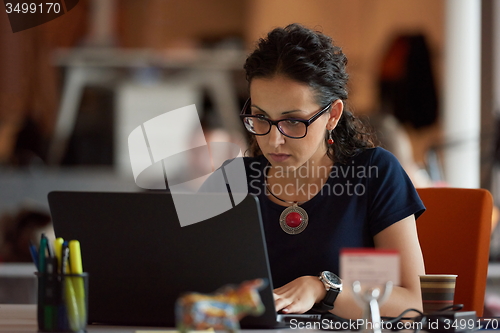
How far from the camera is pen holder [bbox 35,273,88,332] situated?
0.93 meters

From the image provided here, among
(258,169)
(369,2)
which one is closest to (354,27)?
(369,2)

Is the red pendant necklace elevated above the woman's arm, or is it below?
above

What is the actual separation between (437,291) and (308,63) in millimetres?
572

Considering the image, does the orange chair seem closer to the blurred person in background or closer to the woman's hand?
the woman's hand

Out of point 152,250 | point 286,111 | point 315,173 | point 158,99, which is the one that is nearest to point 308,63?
point 286,111

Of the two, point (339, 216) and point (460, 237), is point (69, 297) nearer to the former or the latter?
point (339, 216)

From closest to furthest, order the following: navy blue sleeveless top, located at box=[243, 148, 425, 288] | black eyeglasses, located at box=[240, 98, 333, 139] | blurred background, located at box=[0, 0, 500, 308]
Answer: black eyeglasses, located at box=[240, 98, 333, 139] → navy blue sleeveless top, located at box=[243, 148, 425, 288] → blurred background, located at box=[0, 0, 500, 308]

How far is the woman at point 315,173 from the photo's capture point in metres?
1.33

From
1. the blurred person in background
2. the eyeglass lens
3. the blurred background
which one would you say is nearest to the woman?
the eyeglass lens

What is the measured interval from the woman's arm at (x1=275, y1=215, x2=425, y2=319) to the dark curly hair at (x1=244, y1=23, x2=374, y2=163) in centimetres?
24

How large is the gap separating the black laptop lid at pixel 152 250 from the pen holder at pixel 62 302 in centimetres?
8

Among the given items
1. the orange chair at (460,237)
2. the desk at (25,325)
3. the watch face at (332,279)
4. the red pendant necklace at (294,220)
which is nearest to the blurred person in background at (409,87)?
the orange chair at (460,237)

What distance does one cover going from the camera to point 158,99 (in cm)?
454

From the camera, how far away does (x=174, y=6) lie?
22.0ft
